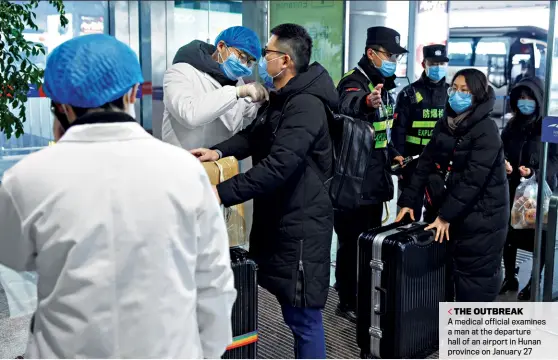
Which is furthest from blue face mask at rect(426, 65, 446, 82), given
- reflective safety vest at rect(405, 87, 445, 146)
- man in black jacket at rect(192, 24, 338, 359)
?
man in black jacket at rect(192, 24, 338, 359)

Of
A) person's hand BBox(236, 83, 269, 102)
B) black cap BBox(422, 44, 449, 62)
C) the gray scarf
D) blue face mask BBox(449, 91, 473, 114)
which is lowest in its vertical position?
the gray scarf

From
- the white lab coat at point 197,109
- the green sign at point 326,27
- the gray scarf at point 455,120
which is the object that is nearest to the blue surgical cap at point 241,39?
the white lab coat at point 197,109

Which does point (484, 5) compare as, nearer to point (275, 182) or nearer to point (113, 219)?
point (275, 182)

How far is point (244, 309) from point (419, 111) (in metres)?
2.60

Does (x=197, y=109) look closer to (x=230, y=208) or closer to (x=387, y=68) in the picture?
(x=230, y=208)

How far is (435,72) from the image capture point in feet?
16.8

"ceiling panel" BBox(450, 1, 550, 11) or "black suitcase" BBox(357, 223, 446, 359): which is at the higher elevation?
"ceiling panel" BBox(450, 1, 550, 11)

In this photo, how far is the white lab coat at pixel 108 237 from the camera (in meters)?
1.50

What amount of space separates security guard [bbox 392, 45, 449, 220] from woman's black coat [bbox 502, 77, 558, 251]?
19.9 inches

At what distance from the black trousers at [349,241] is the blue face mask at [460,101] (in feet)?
2.78

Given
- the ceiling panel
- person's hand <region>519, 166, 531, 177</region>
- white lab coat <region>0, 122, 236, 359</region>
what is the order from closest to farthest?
white lab coat <region>0, 122, 236, 359</region> < person's hand <region>519, 166, 531, 177</region> < the ceiling panel

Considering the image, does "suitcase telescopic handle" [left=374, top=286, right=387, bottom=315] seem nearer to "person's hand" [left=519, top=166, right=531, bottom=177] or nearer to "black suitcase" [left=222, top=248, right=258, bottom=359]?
"black suitcase" [left=222, top=248, right=258, bottom=359]

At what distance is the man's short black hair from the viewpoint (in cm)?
298

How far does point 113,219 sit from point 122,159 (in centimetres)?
14
